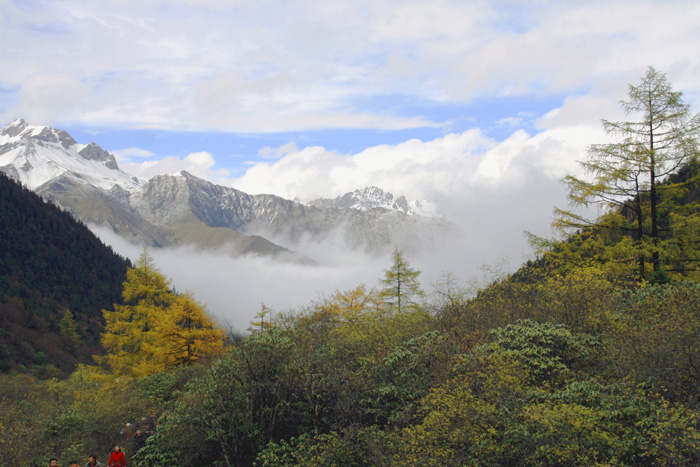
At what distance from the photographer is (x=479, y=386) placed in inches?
497

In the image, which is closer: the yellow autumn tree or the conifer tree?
the yellow autumn tree

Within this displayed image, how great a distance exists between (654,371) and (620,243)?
9.83m

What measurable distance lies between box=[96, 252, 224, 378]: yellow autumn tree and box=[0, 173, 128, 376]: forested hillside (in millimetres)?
66263

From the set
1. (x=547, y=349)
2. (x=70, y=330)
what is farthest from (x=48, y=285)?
(x=547, y=349)

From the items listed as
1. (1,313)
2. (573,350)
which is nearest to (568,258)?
(573,350)

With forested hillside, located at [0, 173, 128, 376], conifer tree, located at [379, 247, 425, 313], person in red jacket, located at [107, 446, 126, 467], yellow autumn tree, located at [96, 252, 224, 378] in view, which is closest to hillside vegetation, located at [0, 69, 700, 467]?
person in red jacket, located at [107, 446, 126, 467]

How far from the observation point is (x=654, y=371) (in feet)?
35.8

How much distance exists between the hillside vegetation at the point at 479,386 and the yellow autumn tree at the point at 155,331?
3.70 metres

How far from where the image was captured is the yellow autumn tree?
96.3 ft

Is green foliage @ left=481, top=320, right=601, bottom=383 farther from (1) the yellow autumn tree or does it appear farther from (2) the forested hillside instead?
(2) the forested hillside

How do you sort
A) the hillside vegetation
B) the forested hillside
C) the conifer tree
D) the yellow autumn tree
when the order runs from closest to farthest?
the hillside vegetation → the yellow autumn tree → the conifer tree → the forested hillside

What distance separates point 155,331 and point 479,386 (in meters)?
26.2

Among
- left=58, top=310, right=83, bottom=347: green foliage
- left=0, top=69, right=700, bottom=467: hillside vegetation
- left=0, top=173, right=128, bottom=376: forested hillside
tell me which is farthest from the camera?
left=58, top=310, right=83, bottom=347: green foliage

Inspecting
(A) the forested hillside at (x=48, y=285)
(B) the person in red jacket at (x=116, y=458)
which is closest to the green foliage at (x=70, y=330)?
(A) the forested hillside at (x=48, y=285)
